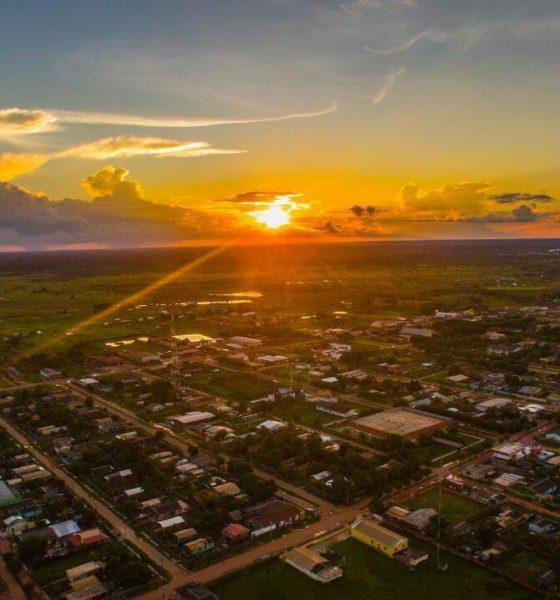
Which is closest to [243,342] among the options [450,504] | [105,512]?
[105,512]

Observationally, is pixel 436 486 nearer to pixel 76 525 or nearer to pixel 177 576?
pixel 177 576

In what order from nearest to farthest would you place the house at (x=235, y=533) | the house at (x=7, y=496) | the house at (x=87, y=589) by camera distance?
1. the house at (x=87, y=589)
2. the house at (x=235, y=533)
3. the house at (x=7, y=496)

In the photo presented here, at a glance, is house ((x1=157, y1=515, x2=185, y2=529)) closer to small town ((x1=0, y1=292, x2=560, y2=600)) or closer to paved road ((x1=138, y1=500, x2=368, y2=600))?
small town ((x1=0, y1=292, x2=560, y2=600))

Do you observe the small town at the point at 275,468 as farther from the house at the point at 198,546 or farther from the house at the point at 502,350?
the house at the point at 502,350

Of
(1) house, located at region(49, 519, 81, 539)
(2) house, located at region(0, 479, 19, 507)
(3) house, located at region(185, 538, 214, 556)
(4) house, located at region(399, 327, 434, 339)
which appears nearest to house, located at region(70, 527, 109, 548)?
(1) house, located at region(49, 519, 81, 539)

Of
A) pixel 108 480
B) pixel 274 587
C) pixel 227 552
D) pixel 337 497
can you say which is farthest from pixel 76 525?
pixel 337 497

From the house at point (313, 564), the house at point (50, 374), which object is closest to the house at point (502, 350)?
the house at point (313, 564)
